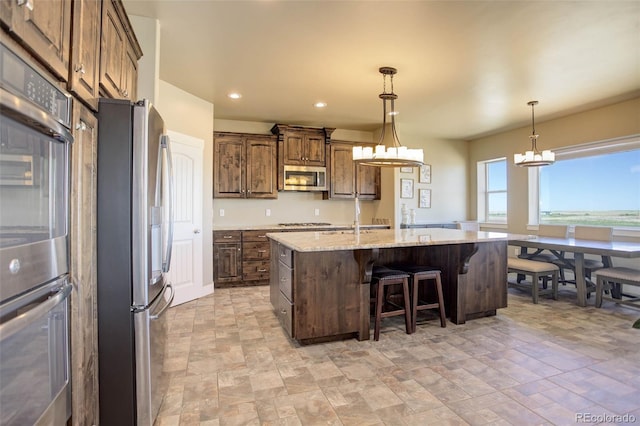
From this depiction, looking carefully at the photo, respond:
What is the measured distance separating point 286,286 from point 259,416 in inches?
48.2

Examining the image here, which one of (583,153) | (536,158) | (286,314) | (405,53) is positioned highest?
(405,53)

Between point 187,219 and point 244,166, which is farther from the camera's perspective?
point 244,166

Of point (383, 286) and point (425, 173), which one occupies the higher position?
point (425, 173)

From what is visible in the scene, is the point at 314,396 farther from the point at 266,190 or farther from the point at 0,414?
the point at 266,190

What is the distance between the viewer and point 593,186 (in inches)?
203

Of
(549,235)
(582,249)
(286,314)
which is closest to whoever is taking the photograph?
(286,314)

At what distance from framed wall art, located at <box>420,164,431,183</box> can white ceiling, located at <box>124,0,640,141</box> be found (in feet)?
5.99

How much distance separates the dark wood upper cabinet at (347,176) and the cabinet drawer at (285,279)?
2927 millimetres

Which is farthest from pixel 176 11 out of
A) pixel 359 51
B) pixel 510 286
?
pixel 510 286

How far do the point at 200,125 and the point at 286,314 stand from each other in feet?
9.60

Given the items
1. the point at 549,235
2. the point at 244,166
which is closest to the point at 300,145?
the point at 244,166

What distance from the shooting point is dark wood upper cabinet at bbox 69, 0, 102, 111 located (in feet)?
4.59

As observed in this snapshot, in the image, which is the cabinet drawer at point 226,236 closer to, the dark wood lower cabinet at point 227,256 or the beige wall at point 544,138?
the dark wood lower cabinet at point 227,256

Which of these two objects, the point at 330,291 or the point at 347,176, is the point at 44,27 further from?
the point at 347,176
